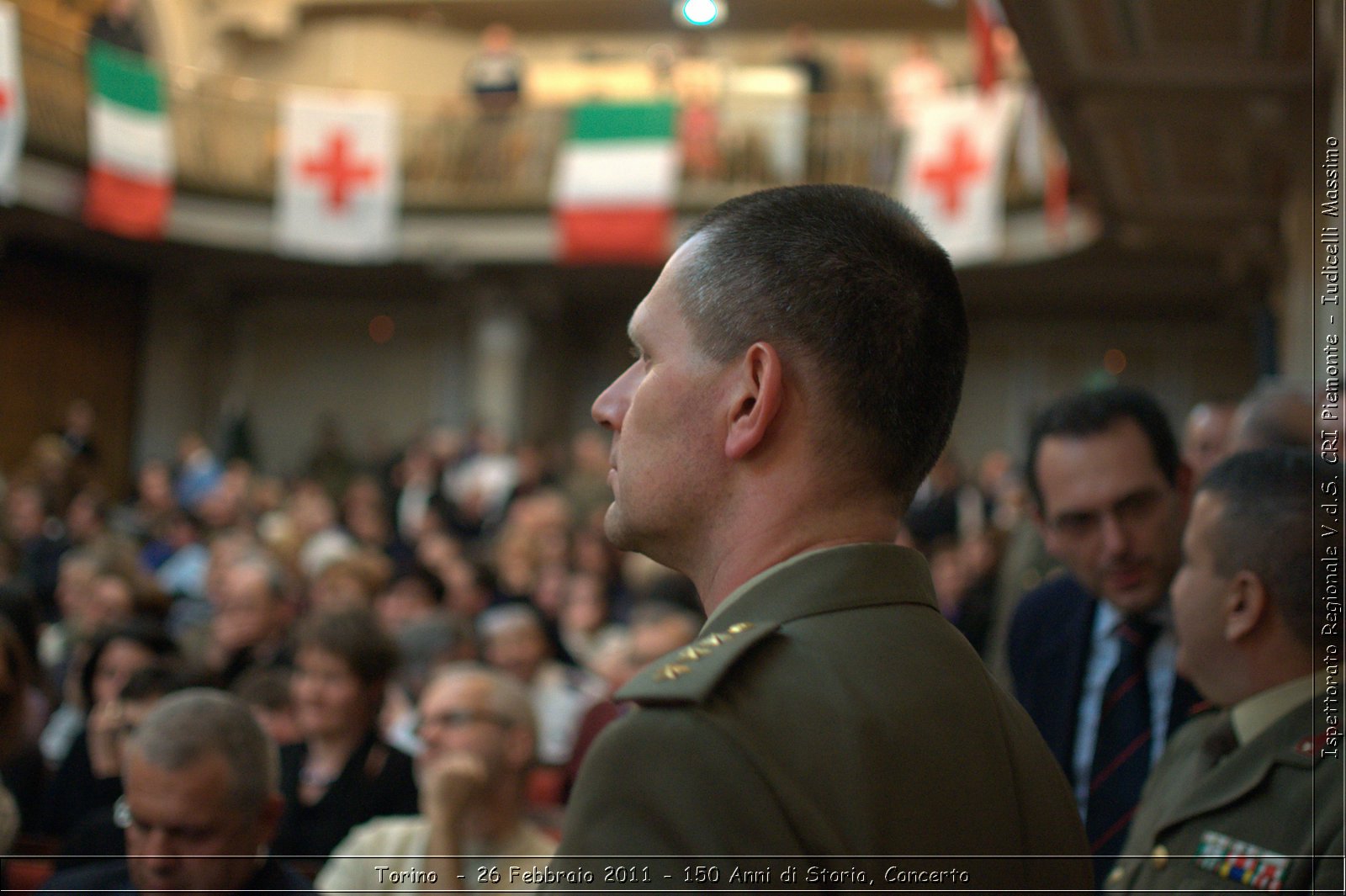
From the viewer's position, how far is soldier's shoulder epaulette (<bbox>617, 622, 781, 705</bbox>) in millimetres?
1056

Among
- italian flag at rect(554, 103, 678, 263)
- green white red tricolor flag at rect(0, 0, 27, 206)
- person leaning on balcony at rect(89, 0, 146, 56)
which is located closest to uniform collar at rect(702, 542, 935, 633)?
green white red tricolor flag at rect(0, 0, 27, 206)

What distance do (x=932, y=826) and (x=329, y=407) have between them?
17.4 m

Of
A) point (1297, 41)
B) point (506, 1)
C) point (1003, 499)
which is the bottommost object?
point (1003, 499)

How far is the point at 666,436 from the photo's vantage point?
1.27 meters

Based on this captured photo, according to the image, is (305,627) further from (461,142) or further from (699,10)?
(461,142)

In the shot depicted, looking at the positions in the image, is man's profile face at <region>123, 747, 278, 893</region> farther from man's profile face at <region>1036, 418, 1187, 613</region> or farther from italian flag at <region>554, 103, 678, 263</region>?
italian flag at <region>554, 103, 678, 263</region>

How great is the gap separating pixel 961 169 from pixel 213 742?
8.52 m

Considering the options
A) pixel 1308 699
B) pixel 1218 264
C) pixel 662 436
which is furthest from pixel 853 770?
pixel 1218 264

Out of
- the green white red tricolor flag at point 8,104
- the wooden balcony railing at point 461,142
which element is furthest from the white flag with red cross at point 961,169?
the green white red tricolor flag at point 8,104

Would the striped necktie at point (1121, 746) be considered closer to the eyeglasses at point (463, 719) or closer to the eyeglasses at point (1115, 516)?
the eyeglasses at point (1115, 516)

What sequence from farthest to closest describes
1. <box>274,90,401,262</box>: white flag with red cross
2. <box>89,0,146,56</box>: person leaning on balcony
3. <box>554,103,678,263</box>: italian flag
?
<box>89,0,146,56</box>: person leaning on balcony → <box>274,90,401,262</box>: white flag with red cross → <box>554,103,678,263</box>: italian flag

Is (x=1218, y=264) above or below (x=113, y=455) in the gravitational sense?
above

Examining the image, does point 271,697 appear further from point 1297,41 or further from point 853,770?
point 1297,41

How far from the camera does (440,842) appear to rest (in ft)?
9.21
